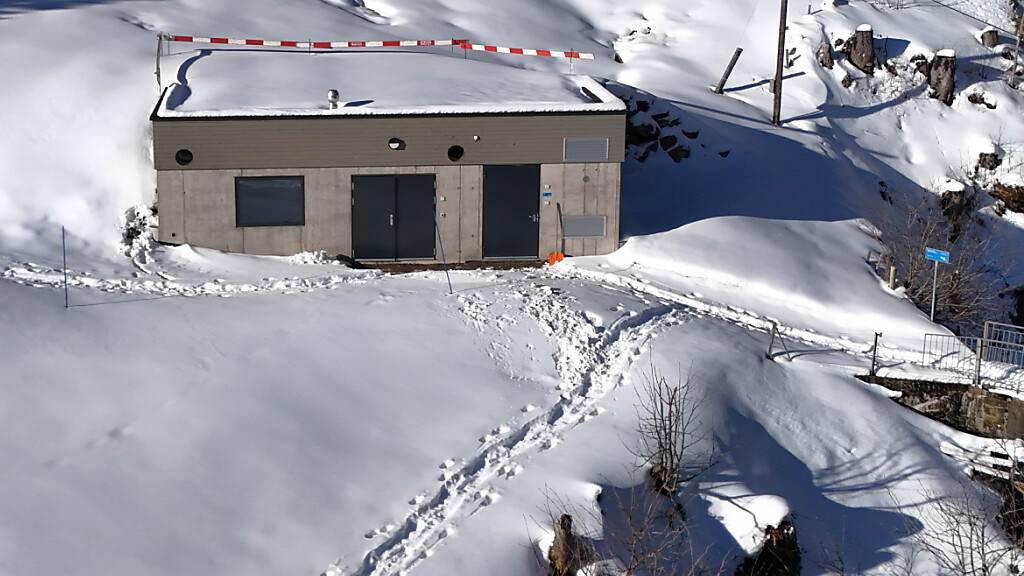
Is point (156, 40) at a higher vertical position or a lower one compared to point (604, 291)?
higher

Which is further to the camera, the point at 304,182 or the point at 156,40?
the point at 156,40

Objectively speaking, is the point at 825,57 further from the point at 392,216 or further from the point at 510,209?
the point at 392,216

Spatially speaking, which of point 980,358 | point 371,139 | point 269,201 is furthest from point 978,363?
point 269,201

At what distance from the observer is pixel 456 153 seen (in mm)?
25875

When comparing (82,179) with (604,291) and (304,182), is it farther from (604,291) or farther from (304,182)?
(604,291)

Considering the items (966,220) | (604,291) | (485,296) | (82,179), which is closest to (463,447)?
(485,296)

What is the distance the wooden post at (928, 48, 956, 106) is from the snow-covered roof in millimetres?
15576

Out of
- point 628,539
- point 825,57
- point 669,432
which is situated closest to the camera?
point 628,539

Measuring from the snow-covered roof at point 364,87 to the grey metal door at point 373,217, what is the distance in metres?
1.52

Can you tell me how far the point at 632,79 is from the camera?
123 feet

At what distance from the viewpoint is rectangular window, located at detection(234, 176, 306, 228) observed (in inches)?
999

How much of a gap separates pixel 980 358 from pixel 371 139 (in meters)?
13.0

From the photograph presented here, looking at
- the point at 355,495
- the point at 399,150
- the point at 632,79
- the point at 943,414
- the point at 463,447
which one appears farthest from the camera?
the point at 632,79

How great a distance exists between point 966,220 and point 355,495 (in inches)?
951
